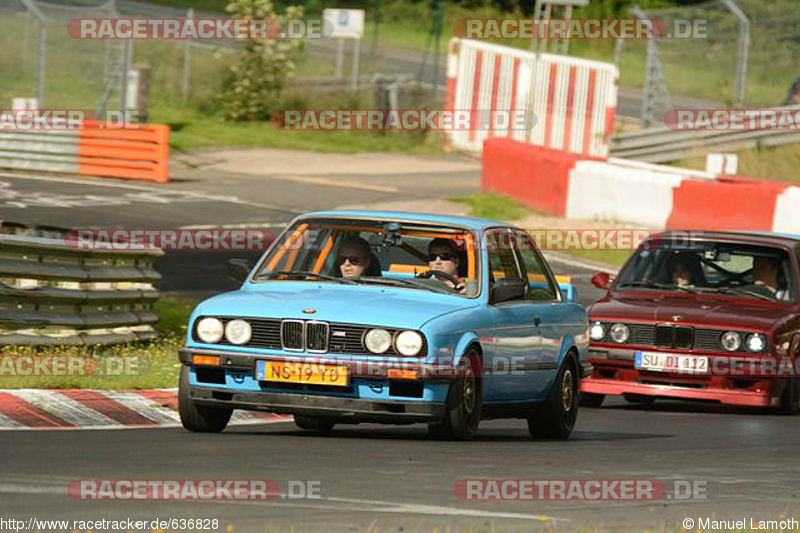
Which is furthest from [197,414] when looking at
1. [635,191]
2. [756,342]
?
[635,191]

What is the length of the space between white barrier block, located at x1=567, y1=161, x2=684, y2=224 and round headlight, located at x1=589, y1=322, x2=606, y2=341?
11.9 m

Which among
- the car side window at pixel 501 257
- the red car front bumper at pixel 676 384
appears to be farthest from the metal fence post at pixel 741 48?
the car side window at pixel 501 257

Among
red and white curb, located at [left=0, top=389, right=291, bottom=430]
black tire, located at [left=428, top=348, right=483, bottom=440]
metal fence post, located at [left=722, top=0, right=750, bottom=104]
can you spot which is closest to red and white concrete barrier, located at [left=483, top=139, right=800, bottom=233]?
metal fence post, located at [left=722, top=0, right=750, bottom=104]

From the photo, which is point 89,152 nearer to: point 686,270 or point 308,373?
point 686,270

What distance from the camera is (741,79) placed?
33000mm

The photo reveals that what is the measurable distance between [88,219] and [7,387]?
1379 centimetres

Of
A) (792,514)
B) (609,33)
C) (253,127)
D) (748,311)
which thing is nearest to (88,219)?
(748,311)

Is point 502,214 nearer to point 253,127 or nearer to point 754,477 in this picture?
point 253,127

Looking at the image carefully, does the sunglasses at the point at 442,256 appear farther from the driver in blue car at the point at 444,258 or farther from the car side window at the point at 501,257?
the car side window at the point at 501,257

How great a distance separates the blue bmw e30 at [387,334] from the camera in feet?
33.6

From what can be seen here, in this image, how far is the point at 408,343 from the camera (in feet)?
33.6

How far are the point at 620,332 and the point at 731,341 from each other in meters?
0.91

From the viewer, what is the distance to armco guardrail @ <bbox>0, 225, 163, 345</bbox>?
13664mm

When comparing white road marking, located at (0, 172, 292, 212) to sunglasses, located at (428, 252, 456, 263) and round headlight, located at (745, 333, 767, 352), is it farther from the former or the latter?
sunglasses, located at (428, 252, 456, 263)
